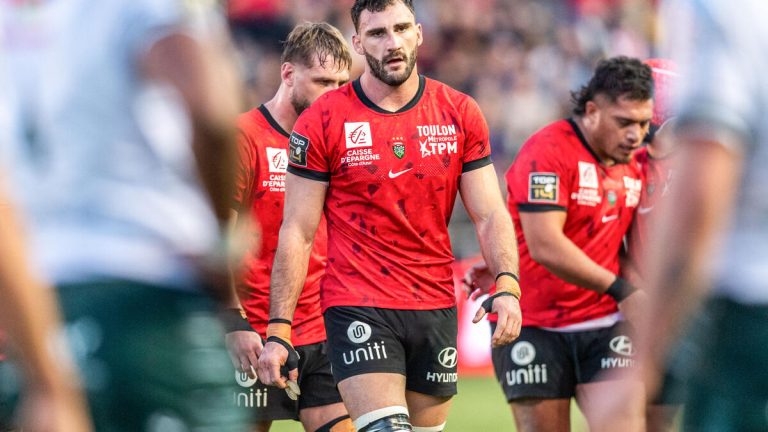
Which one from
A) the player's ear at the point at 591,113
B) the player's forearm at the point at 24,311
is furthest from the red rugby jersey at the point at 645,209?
the player's forearm at the point at 24,311

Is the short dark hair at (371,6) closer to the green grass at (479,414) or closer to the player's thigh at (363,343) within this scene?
the player's thigh at (363,343)

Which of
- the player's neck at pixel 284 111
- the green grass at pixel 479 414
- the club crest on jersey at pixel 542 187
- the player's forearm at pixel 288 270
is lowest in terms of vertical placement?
the green grass at pixel 479 414

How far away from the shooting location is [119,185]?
10.4ft

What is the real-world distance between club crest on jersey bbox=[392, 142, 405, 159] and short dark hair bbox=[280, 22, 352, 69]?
1.13m

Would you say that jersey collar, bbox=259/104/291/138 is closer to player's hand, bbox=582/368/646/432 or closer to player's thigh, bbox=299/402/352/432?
player's thigh, bbox=299/402/352/432

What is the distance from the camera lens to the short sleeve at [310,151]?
638cm

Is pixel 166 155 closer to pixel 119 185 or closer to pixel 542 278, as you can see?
pixel 119 185

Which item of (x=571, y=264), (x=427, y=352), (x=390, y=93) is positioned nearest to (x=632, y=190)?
(x=571, y=264)

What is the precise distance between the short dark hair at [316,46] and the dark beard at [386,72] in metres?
0.76

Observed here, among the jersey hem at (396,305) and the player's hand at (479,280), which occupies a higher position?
the jersey hem at (396,305)

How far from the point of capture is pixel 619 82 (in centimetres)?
746

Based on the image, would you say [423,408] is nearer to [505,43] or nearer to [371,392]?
[371,392]

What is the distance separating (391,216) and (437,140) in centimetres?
47

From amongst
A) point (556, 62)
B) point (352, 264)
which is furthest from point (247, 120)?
point (556, 62)
